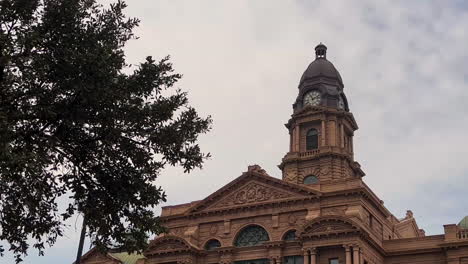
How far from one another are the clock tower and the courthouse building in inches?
5.1

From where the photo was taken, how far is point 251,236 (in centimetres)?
5422

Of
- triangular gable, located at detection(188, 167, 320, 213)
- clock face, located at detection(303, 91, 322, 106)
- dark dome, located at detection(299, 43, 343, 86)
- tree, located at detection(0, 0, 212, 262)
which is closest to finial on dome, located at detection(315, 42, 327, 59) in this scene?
dark dome, located at detection(299, 43, 343, 86)

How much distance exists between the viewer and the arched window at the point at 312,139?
65938 millimetres

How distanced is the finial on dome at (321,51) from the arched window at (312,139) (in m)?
12.0

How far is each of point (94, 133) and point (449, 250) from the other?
38744 millimetres

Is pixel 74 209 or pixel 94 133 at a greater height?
pixel 94 133

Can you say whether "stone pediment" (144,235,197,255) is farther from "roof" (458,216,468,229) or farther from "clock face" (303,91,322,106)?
"roof" (458,216,468,229)

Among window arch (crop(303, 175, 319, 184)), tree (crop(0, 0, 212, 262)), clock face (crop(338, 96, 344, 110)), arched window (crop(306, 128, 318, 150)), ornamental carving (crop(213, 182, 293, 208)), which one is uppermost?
clock face (crop(338, 96, 344, 110))

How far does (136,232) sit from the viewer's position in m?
19.6

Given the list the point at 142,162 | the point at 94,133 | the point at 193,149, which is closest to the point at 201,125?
the point at 193,149

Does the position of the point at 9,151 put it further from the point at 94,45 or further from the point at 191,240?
the point at 191,240

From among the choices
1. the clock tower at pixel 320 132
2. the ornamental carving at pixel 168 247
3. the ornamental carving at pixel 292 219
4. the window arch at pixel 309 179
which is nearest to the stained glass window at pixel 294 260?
Result: the ornamental carving at pixel 292 219

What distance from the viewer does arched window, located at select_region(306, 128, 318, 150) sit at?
65.9 meters

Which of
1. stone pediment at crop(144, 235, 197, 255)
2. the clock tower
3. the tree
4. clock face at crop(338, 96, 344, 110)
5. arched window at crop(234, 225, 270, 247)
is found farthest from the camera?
clock face at crop(338, 96, 344, 110)
